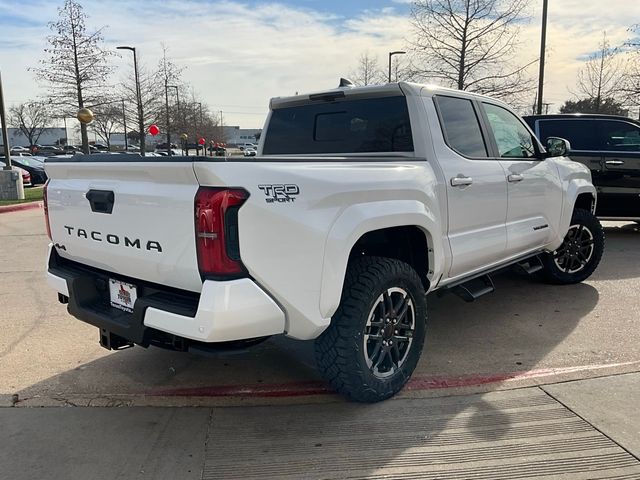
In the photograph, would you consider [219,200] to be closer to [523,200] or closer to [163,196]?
[163,196]

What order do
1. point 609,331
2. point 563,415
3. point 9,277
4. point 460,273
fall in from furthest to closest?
point 9,277 → point 609,331 → point 460,273 → point 563,415

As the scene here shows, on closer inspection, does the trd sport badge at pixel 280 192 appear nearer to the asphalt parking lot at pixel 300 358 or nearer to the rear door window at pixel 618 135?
the asphalt parking lot at pixel 300 358

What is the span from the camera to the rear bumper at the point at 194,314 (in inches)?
97.3

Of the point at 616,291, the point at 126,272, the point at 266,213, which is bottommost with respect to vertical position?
the point at 616,291

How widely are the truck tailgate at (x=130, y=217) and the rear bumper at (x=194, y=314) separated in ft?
0.30

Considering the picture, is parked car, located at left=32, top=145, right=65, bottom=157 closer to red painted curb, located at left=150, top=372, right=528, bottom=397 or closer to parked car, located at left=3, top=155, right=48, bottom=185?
parked car, located at left=3, top=155, right=48, bottom=185

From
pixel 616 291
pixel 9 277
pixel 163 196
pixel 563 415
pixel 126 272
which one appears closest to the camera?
pixel 163 196

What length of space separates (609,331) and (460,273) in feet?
5.13

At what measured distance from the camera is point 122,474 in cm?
263

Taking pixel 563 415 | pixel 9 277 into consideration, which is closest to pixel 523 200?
pixel 563 415

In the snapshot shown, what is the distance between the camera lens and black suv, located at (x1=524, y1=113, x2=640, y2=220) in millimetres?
8125

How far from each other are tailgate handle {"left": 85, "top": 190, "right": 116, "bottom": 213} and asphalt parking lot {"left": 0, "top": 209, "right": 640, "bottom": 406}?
98 cm

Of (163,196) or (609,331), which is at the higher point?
(163,196)

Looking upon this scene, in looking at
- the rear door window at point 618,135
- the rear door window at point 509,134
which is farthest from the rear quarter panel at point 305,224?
the rear door window at point 618,135
